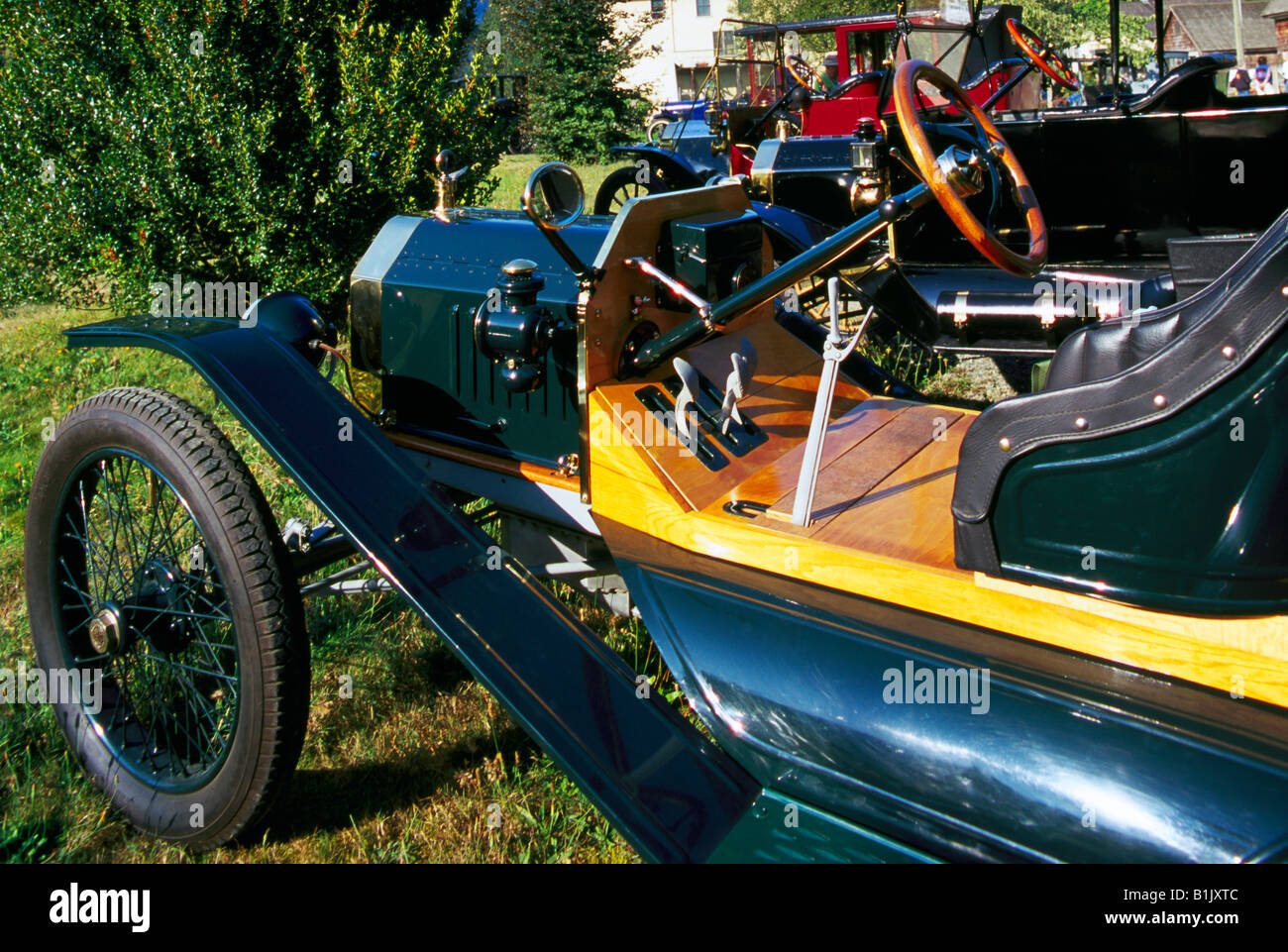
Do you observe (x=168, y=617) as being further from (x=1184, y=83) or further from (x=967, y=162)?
(x=1184, y=83)

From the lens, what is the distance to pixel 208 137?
16.0 ft

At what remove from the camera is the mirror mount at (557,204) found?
244 centimetres

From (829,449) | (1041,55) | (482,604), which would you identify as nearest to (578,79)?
(1041,55)

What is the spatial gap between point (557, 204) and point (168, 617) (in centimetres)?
Answer: 136

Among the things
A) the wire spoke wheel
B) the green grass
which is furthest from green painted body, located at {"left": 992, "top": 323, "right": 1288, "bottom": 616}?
the wire spoke wheel

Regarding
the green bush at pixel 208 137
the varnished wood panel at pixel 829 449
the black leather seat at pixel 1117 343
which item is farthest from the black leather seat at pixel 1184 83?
the green bush at pixel 208 137

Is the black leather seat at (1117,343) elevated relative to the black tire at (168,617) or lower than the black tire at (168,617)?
elevated

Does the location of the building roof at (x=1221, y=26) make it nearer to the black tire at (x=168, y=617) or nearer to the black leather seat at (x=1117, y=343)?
the black leather seat at (x=1117, y=343)

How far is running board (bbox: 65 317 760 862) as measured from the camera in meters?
1.76

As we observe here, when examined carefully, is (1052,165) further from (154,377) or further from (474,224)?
(154,377)

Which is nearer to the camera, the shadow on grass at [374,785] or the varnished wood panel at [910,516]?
the varnished wood panel at [910,516]

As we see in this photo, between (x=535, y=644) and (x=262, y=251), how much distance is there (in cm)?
385

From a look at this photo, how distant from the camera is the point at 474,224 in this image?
9.70ft

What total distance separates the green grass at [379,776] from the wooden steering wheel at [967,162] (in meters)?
1.46
